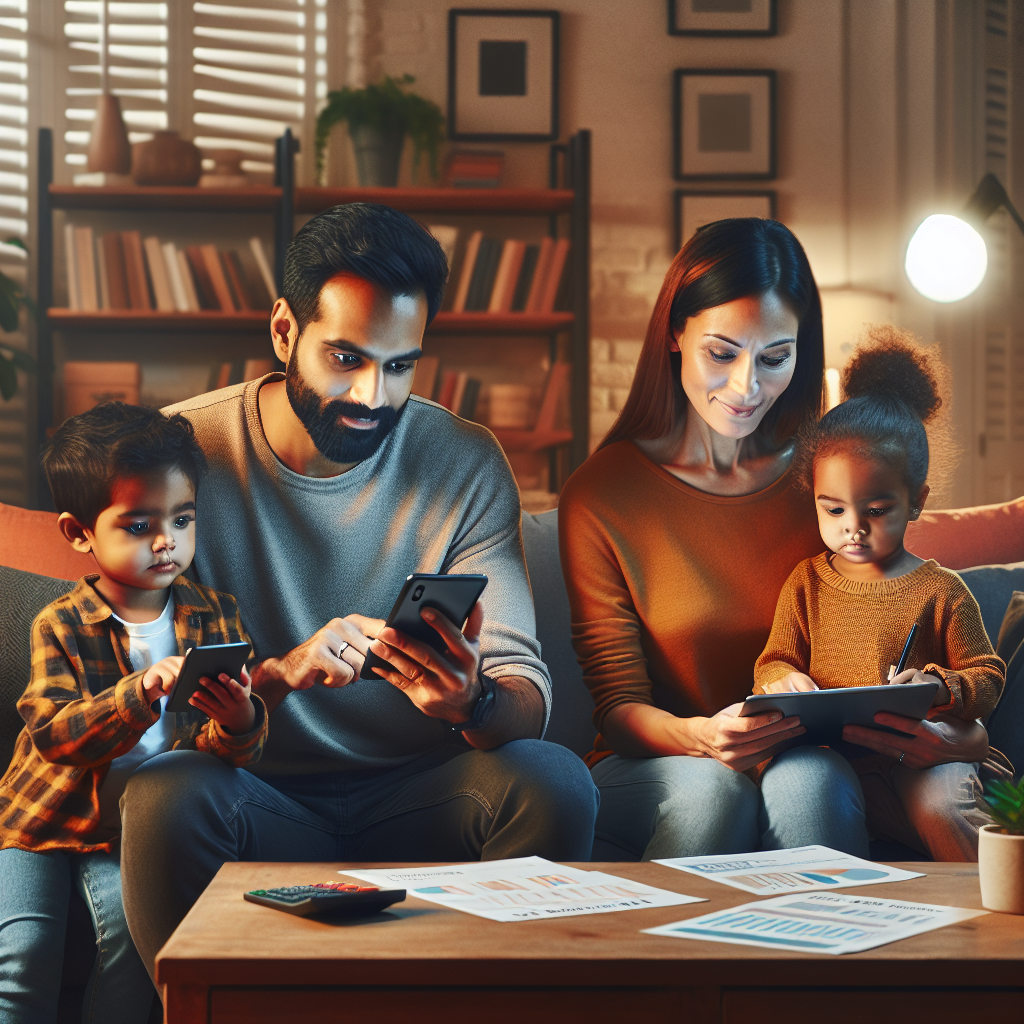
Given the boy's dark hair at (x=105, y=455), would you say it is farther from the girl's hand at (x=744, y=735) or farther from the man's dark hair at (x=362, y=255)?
the girl's hand at (x=744, y=735)

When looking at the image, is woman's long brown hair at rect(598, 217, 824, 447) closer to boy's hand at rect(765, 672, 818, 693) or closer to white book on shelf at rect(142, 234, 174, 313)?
boy's hand at rect(765, 672, 818, 693)

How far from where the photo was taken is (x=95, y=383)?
11.8 feet

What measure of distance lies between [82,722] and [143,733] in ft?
0.29

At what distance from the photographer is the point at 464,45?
3.78 m

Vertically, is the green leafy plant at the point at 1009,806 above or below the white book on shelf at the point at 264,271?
below

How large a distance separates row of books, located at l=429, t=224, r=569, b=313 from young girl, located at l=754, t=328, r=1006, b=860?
2143mm

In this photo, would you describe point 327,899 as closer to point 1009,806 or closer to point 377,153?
point 1009,806

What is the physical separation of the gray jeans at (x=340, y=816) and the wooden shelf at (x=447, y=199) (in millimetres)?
2457

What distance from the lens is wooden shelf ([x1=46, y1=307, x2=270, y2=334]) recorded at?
3551mm

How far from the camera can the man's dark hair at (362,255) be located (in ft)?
4.97

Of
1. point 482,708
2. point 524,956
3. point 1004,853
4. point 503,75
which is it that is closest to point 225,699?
point 482,708
